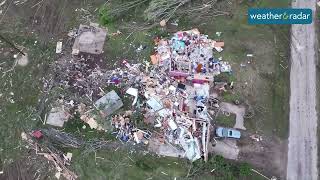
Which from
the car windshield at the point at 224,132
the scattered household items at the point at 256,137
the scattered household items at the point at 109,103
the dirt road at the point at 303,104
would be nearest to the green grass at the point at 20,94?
the scattered household items at the point at 109,103

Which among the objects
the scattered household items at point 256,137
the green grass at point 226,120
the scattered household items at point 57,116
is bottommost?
the scattered household items at point 256,137

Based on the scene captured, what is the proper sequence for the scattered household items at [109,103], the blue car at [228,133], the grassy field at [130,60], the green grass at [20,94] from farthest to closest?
the green grass at [20,94] < the scattered household items at [109,103] < the grassy field at [130,60] < the blue car at [228,133]

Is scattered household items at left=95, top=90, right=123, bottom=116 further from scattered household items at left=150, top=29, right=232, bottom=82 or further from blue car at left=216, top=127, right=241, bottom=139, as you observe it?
blue car at left=216, top=127, right=241, bottom=139

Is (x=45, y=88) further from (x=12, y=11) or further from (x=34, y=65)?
(x=12, y=11)

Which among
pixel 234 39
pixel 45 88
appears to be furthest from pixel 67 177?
pixel 234 39

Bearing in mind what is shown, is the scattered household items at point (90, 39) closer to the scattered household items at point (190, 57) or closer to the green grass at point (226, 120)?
the scattered household items at point (190, 57)

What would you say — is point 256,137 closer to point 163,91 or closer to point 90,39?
point 163,91
